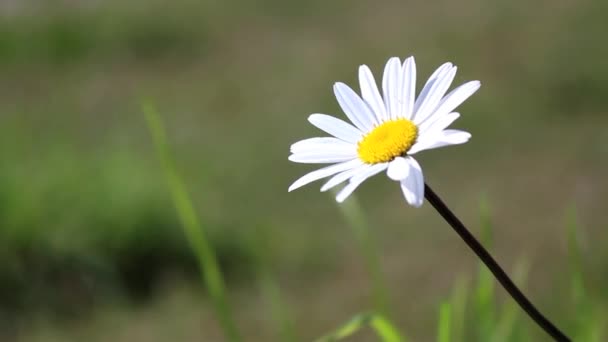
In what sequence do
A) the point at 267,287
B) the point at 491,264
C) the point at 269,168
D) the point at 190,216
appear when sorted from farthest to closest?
the point at 269,168
the point at 267,287
the point at 190,216
the point at 491,264

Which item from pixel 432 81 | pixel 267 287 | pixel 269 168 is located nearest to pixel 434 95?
pixel 432 81

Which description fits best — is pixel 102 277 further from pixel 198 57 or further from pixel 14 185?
pixel 198 57

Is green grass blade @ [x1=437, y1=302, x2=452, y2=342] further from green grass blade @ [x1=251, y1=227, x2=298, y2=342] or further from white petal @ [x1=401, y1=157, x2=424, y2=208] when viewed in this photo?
green grass blade @ [x1=251, y1=227, x2=298, y2=342]

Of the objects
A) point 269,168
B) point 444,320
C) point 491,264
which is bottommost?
point 269,168

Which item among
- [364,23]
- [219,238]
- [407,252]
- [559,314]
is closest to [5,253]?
[219,238]

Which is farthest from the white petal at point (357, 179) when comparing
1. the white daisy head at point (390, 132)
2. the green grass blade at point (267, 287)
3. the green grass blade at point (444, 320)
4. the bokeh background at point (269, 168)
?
the bokeh background at point (269, 168)

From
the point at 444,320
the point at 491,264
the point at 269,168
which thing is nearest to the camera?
the point at 491,264

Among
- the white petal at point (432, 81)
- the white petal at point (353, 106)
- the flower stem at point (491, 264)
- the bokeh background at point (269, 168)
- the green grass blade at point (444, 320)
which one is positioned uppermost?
the white petal at point (432, 81)

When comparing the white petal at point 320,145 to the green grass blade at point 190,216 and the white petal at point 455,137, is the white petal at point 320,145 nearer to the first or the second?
the white petal at point 455,137

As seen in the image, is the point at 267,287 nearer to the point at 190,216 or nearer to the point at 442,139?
the point at 190,216
